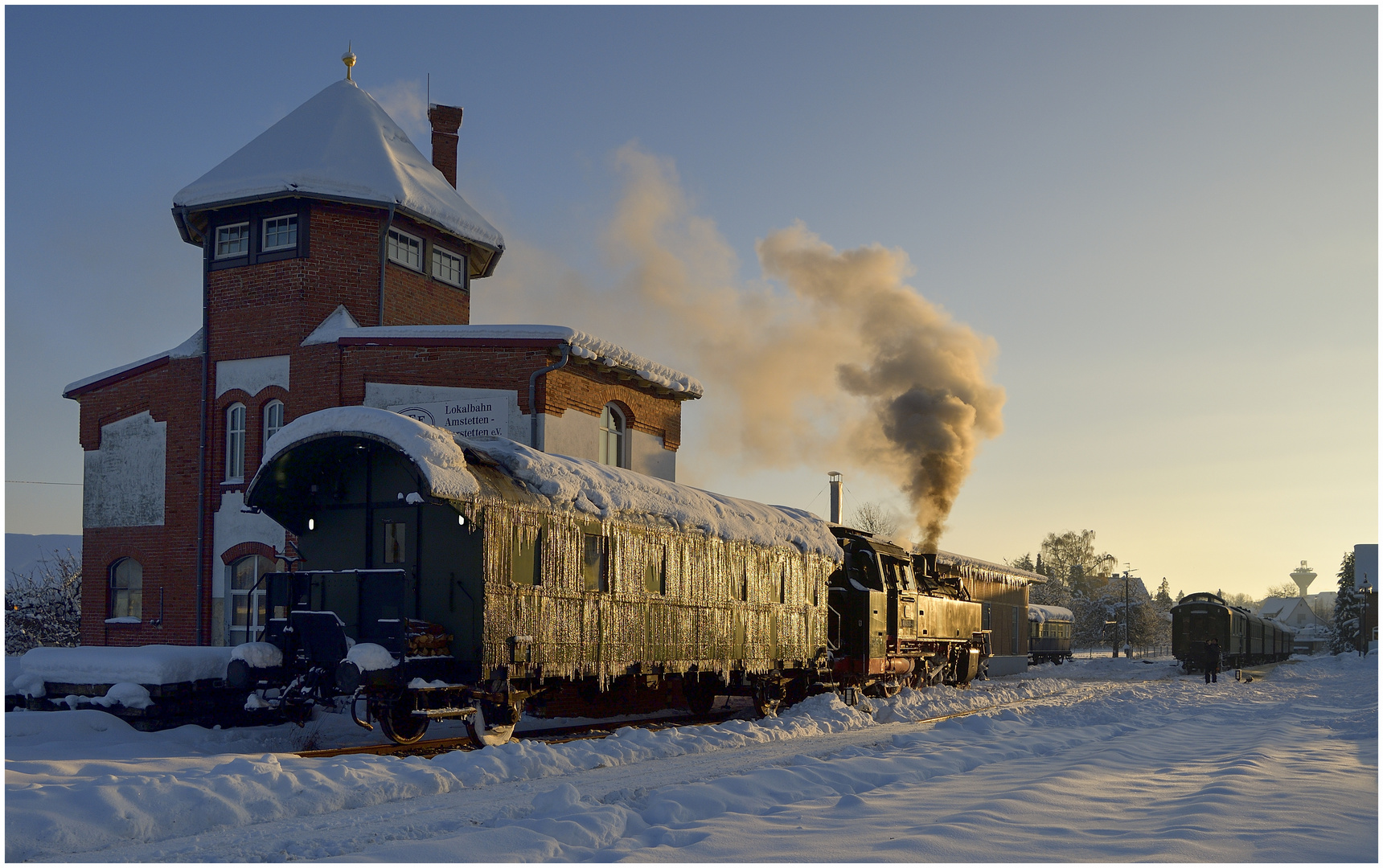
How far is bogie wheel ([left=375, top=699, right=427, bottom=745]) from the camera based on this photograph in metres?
11.5

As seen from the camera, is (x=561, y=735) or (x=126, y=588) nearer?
(x=561, y=735)

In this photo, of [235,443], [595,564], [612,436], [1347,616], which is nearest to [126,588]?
[235,443]

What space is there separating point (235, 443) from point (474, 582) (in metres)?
11.8

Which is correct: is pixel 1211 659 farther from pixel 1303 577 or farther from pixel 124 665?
pixel 1303 577

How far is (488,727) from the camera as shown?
11961mm

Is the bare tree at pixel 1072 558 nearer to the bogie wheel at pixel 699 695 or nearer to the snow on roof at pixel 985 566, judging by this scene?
the snow on roof at pixel 985 566

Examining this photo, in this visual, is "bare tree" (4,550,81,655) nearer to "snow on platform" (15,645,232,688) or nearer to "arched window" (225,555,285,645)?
"arched window" (225,555,285,645)

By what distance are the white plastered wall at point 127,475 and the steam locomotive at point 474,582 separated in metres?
10.1

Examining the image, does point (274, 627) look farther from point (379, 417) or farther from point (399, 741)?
point (379, 417)

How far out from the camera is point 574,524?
42.4 feet

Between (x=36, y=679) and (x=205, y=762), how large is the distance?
4.35 m

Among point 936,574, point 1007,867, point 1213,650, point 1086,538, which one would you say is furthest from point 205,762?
point 1086,538

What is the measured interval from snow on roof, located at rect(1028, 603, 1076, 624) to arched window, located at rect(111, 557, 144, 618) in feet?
126

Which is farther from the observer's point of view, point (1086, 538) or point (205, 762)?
point (1086, 538)
